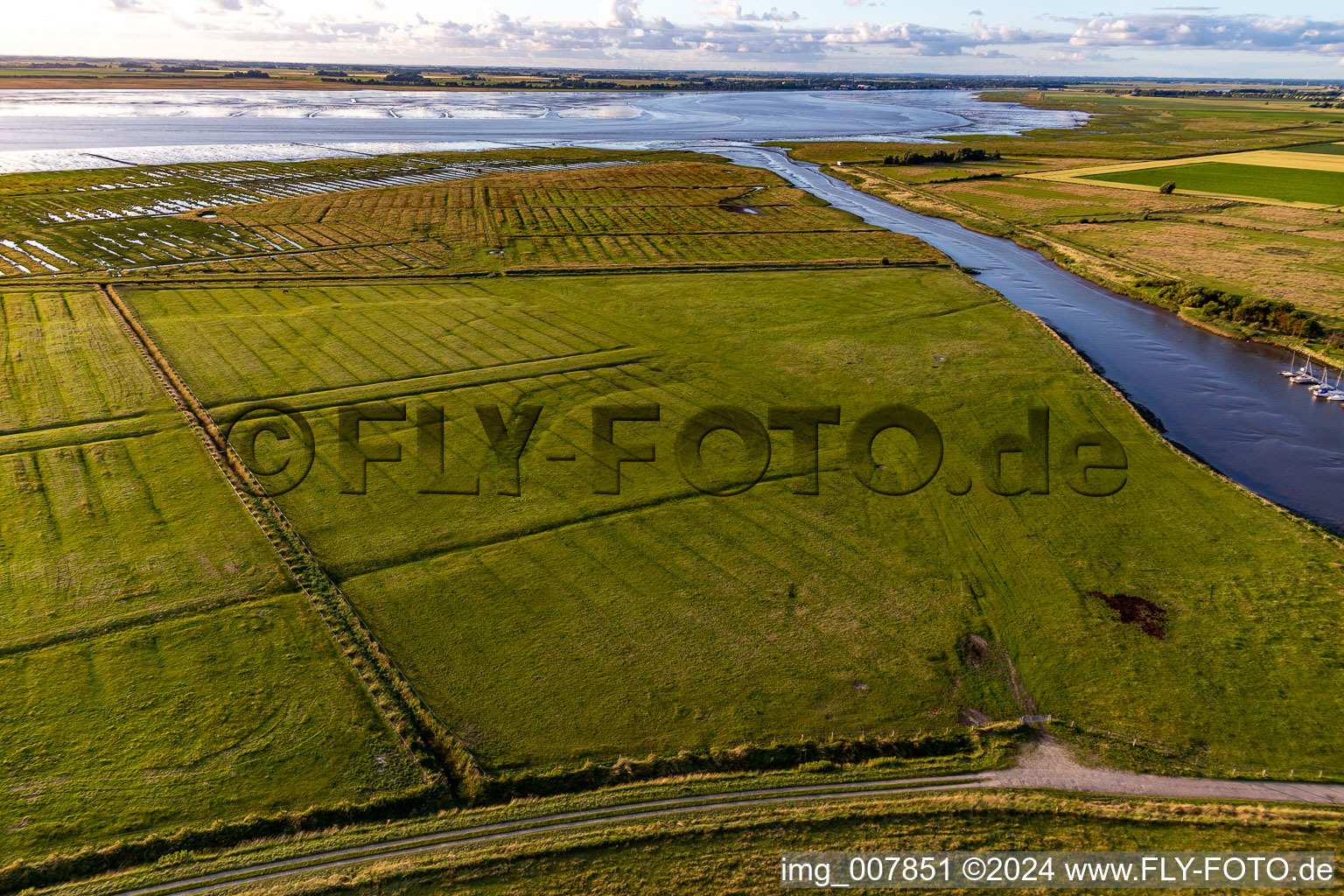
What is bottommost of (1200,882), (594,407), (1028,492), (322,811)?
(1200,882)

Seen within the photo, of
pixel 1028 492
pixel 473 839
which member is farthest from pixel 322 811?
pixel 1028 492

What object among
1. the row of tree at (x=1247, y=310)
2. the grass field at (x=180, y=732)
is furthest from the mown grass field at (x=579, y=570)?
the row of tree at (x=1247, y=310)

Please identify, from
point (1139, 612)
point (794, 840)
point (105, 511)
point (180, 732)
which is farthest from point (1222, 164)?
point (180, 732)

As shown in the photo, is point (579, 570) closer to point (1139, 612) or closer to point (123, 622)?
point (123, 622)

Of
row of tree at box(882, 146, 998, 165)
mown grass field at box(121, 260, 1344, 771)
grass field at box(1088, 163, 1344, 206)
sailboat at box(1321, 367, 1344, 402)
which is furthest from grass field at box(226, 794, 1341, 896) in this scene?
row of tree at box(882, 146, 998, 165)

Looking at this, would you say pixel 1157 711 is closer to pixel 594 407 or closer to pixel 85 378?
Result: pixel 594 407

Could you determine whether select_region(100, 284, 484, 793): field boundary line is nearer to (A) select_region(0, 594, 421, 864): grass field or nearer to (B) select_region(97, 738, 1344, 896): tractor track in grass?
(A) select_region(0, 594, 421, 864): grass field
